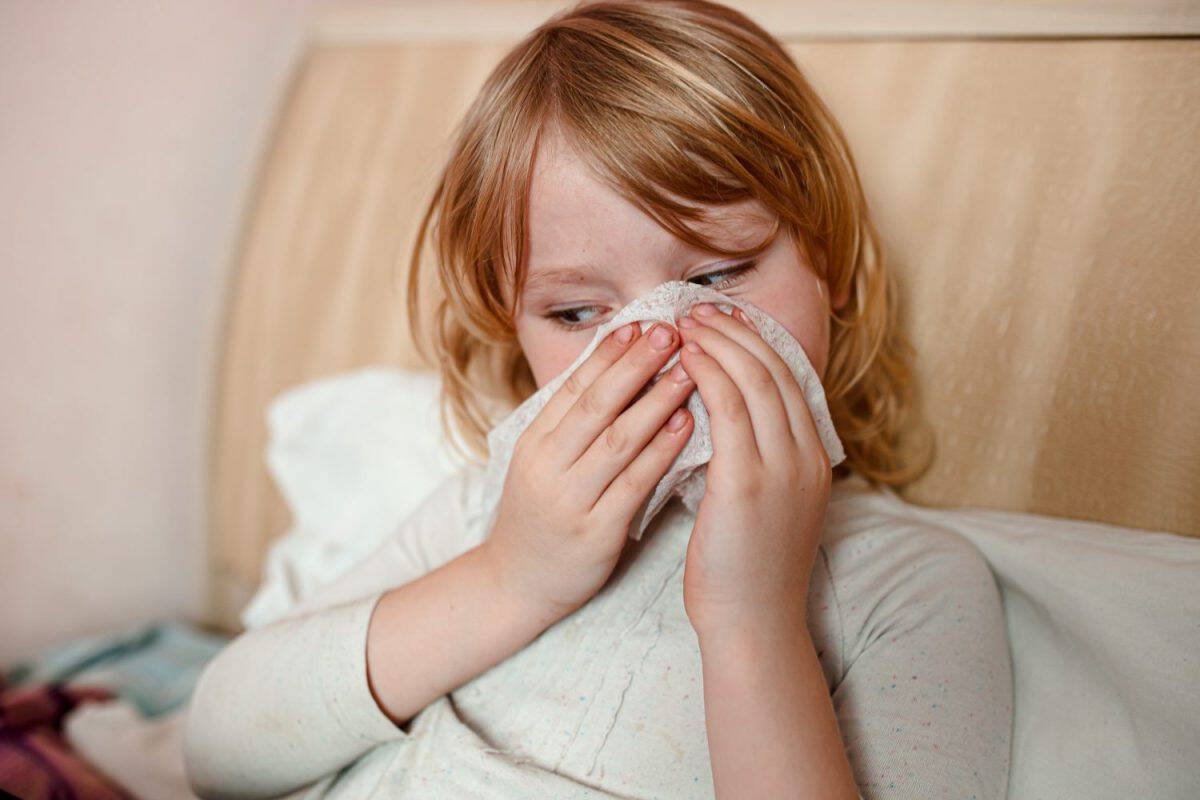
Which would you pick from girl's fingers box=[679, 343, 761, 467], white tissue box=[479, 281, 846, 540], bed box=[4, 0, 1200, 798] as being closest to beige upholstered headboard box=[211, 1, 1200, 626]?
bed box=[4, 0, 1200, 798]

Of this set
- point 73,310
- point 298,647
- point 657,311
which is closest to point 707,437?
point 657,311

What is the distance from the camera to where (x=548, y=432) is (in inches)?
24.5

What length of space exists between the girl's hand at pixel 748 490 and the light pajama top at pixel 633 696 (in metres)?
0.08

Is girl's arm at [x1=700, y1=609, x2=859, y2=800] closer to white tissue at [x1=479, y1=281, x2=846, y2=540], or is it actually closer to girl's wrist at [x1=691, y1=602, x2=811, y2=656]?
girl's wrist at [x1=691, y1=602, x2=811, y2=656]

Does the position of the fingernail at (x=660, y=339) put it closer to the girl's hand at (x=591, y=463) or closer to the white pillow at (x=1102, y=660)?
the girl's hand at (x=591, y=463)

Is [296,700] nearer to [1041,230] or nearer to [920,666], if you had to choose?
[920,666]

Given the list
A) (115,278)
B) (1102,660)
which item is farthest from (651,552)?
(115,278)

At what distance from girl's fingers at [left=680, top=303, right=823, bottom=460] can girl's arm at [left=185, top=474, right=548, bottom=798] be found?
0.24 metres

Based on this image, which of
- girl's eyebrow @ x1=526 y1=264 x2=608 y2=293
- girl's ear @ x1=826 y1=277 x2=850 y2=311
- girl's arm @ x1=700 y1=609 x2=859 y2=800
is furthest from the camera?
girl's ear @ x1=826 y1=277 x2=850 y2=311

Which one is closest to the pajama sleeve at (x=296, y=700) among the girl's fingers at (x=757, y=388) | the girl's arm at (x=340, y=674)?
the girl's arm at (x=340, y=674)

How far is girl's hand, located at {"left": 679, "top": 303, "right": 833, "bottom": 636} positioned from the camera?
1.84 ft

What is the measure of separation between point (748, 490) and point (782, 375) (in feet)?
0.26

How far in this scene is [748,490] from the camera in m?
0.56

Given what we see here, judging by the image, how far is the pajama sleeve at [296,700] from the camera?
0.70 metres
